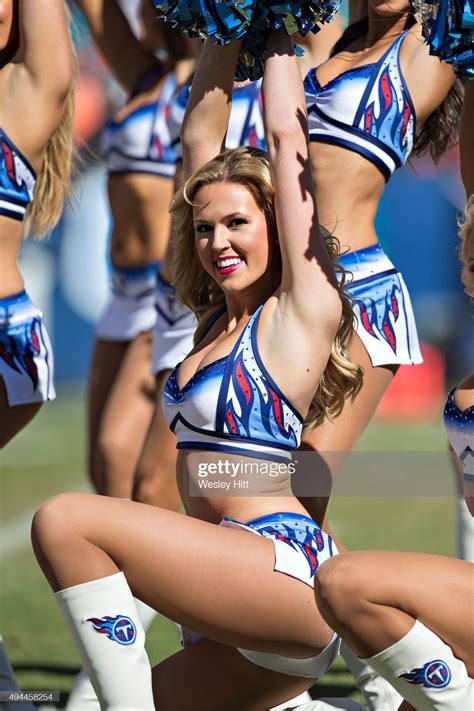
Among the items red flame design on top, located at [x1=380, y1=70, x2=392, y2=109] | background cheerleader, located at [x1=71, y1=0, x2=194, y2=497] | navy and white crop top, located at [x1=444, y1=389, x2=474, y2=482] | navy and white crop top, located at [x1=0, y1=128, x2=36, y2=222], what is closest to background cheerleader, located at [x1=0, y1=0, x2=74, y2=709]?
navy and white crop top, located at [x1=0, y1=128, x2=36, y2=222]

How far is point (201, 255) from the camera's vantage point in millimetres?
2670

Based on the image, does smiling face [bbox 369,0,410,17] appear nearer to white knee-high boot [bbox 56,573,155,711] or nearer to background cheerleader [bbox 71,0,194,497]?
background cheerleader [bbox 71,0,194,497]

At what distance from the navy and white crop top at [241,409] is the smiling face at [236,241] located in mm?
160

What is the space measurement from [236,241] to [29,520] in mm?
4118

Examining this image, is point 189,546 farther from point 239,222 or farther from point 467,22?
point 467,22

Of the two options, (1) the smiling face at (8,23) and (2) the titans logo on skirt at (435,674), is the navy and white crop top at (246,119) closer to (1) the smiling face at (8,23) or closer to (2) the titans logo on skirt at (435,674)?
(1) the smiling face at (8,23)

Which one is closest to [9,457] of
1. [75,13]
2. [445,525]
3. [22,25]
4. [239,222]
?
[445,525]

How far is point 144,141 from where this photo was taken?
471cm

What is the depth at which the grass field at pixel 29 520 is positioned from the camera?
3.85 metres

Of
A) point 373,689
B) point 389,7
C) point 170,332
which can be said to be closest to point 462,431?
point 373,689

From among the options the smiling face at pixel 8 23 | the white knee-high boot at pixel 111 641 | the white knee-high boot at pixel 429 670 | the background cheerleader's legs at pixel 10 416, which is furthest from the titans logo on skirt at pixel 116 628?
the smiling face at pixel 8 23

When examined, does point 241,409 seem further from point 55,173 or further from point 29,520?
point 29,520

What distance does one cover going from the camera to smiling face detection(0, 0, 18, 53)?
3.24 meters

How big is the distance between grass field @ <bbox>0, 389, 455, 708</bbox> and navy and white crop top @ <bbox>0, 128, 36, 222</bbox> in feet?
4.79
